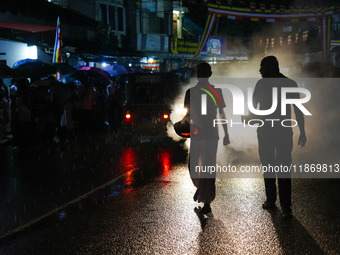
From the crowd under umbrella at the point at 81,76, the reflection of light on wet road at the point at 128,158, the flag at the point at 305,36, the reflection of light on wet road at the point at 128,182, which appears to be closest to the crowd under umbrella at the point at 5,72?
the crowd under umbrella at the point at 81,76

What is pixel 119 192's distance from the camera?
20.1 feet

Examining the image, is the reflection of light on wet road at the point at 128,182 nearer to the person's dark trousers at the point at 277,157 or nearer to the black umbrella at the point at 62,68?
the person's dark trousers at the point at 277,157

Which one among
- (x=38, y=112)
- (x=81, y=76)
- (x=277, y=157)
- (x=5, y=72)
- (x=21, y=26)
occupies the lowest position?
(x=277, y=157)

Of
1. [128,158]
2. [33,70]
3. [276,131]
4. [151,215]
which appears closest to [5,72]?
[33,70]

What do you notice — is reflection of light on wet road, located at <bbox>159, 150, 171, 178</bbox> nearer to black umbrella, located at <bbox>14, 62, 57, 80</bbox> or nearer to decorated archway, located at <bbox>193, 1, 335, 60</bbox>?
black umbrella, located at <bbox>14, 62, 57, 80</bbox>

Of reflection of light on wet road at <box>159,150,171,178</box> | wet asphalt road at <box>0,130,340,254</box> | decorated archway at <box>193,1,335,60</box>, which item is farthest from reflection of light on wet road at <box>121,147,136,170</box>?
decorated archway at <box>193,1,335,60</box>

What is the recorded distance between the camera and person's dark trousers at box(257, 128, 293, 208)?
16.1 feet

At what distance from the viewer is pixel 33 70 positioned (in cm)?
1281

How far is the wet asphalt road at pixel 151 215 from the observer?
13.0ft

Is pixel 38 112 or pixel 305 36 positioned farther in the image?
pixel 305 36

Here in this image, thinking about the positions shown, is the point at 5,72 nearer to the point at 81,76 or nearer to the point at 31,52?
the point at 81,76

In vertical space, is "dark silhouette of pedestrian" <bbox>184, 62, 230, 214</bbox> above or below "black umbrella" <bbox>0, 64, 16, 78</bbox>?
below

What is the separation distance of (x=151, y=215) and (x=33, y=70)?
9463 mm

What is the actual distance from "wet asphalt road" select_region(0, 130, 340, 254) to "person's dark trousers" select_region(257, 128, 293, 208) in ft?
0.82
